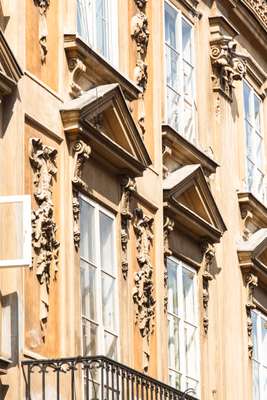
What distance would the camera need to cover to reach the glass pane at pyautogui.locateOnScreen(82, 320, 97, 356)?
19188 mm

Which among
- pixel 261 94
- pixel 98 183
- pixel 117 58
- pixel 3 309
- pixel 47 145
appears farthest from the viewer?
pixel 261 94

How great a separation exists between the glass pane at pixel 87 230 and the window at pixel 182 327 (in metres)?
2.83

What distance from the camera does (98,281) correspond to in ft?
64.7

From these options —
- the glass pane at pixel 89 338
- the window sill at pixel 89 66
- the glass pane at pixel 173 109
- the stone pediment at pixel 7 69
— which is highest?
the glass pane at pixel 173 109

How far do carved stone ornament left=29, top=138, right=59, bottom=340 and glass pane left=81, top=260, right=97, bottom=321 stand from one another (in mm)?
875

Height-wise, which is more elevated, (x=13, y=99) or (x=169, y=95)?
(x=169, y=95)

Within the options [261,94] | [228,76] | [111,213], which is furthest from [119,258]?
[261,94]

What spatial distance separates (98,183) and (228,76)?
242 inches

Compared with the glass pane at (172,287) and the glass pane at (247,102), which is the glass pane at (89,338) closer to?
the glass pane at (172,287)

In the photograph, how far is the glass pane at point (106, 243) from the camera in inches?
789

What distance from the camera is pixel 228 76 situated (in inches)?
1009

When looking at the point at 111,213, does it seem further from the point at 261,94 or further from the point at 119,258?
the point at 261,94

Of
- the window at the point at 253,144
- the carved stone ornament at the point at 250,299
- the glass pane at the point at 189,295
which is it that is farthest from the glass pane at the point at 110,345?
the window at the point at 253,144

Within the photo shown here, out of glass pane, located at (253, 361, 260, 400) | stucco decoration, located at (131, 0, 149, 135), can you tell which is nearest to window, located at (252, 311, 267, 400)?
glass pane, located at (253, 361, 260, 400)
